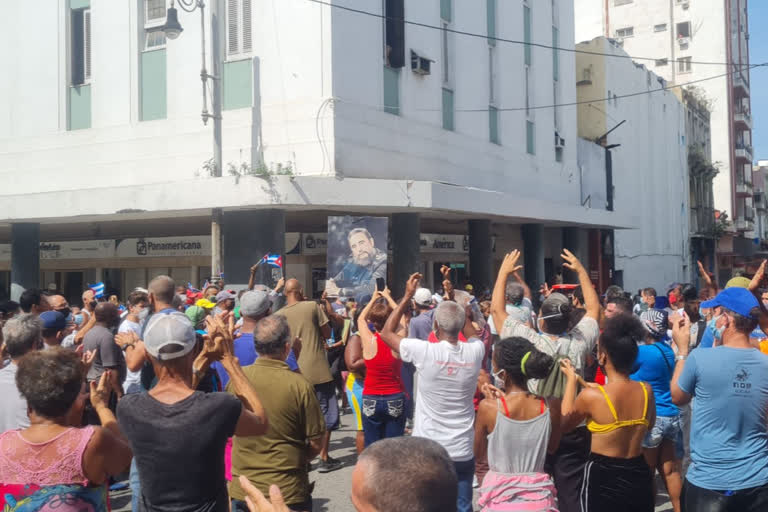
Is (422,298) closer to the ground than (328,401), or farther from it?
farther from it

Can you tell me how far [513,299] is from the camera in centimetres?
748

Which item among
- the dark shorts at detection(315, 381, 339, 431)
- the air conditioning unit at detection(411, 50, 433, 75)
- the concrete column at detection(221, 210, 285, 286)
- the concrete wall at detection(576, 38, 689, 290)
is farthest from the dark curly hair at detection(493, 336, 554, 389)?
the concrete wall at detection(576, 38, 689, 290)

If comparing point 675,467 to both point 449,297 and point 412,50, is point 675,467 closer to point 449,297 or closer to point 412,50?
point 449,297

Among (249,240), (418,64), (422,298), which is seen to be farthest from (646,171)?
(422,298)

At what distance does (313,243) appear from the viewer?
60.0 feet

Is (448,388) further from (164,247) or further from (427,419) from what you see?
(164,247)

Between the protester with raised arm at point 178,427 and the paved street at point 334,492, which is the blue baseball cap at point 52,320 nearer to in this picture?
the paved street at point 334,492

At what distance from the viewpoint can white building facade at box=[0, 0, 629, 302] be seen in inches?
583

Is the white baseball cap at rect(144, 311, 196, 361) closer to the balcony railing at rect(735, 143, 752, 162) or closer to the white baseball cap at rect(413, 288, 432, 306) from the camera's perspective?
the white baseball cap at rect(413, 288, 432, 306)

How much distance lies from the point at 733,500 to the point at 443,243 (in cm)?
1724

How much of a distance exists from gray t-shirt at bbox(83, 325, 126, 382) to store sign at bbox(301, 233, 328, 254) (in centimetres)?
1138

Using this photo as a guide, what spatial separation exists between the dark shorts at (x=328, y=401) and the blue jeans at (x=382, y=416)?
109 cm

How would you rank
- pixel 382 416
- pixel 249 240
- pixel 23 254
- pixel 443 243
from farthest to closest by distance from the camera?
pixel 443 243
pixel 23 254
pixel 249 240
pixel 382 416

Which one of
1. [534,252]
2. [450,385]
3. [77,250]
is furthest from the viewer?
[534,252]
